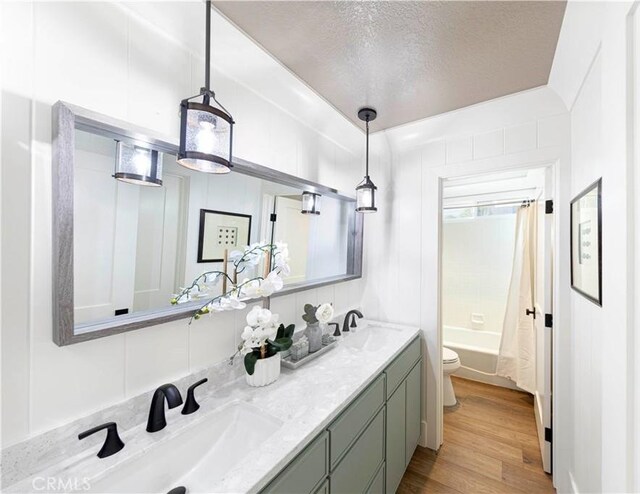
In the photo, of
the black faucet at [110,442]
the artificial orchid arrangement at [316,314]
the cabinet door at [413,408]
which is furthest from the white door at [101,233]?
the cabinet door at [413,408]

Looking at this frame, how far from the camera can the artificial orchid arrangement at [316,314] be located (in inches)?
62.4

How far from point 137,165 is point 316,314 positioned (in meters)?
1.14

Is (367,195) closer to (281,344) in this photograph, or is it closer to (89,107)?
(281,344)

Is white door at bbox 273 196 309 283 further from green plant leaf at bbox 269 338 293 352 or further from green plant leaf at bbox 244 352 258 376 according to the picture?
green plant leaf at bbox 244 352 258 376

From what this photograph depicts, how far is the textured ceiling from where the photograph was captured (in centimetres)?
97

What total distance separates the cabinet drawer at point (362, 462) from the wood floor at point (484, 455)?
62cm

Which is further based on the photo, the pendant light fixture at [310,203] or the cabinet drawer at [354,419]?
the pendant light fixture at [310,203]

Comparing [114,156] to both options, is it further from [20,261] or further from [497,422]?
[497,422]

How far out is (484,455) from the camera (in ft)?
6.48

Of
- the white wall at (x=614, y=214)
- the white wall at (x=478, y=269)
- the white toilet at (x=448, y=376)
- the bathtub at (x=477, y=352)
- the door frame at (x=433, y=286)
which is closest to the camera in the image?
the white wall at (x=614, y=214)

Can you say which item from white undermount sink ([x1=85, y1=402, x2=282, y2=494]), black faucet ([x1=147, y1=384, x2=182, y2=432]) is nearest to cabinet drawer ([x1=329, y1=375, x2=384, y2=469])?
white undermount sink ([x1=85, y1=402, x2=282, y2=494])

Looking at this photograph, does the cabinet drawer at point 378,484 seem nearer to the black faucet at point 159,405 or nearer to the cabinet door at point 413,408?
the cabinet door at point 413,408

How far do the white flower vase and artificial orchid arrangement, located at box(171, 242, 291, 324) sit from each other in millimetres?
270

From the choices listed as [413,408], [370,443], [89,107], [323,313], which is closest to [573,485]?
[413,408]
